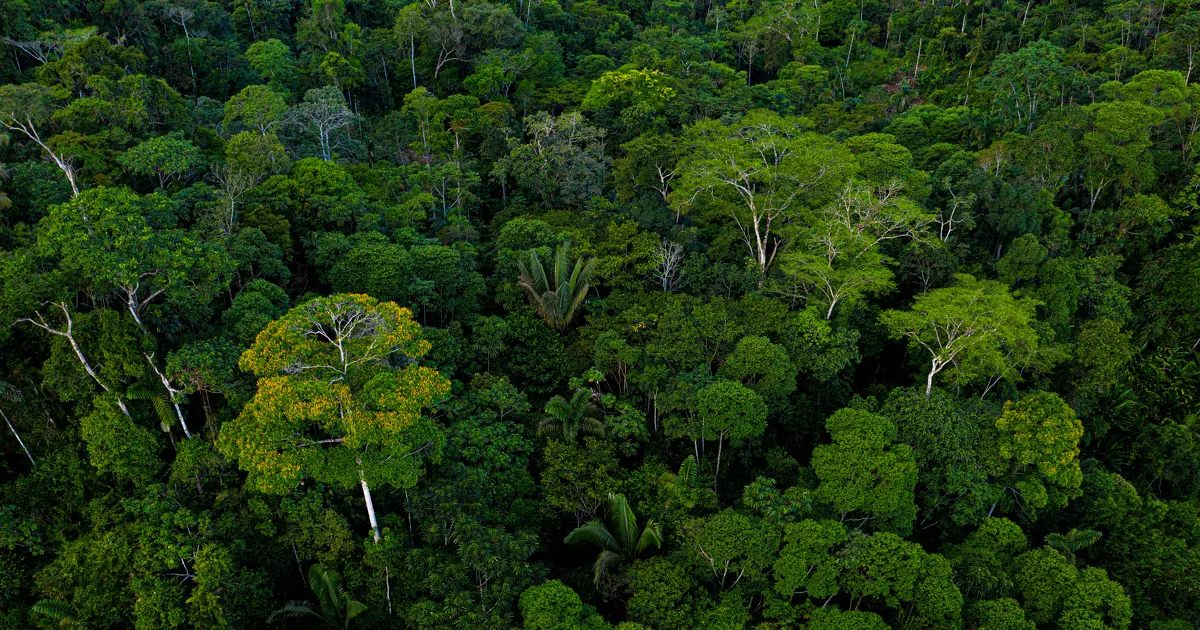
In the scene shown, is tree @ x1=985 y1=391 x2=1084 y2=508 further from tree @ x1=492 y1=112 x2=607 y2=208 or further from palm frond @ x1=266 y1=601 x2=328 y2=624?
tree @ x1=492 y1=112 x2=607 y2=208

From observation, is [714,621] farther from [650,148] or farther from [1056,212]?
[1056,212]

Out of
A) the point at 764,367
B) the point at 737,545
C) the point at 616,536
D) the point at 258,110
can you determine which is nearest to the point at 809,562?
the point at 737,545

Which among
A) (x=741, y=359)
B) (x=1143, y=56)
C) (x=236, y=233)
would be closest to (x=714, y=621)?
(x=741, y=359)

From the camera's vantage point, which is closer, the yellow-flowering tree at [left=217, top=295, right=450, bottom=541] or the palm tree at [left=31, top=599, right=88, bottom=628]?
the yellow-flowering tree at [left=217, top=295, right=450, bottom=541]

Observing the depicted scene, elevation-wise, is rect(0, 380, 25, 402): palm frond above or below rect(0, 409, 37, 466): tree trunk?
above

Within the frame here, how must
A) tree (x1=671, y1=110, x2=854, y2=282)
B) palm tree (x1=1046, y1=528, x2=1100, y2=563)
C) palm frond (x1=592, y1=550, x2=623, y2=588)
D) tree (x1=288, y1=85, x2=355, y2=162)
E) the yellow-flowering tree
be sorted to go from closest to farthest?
the yellow-flowering tree
palm frond (x1=592, y1=550, x2=623, y2=588)
palm tree (x1=1046, y1=528, x2=1100, y2=563)
tree (x1=671, y1=110, x2=854, y2=282)
tree (x1=288, y1=85, x2=355, y2=162)

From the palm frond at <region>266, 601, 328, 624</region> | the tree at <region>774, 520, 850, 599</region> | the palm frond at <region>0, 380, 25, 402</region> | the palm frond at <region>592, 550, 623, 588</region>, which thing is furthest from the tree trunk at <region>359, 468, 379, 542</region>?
the tree at <region>774, 520, 850, 599</region>

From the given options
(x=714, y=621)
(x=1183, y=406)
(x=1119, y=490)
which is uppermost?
(x=714, y=621)
